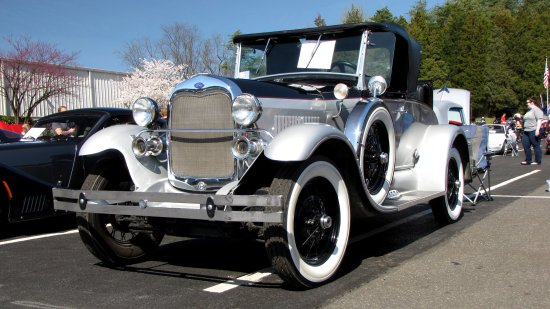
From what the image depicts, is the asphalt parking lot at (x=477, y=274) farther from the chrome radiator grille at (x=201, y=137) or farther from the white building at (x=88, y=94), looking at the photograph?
the white building at (x=88, y=94)

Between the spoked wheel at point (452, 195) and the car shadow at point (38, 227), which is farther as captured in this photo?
the car shadow at point (38, 227)

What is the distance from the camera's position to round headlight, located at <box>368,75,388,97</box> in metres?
5.32

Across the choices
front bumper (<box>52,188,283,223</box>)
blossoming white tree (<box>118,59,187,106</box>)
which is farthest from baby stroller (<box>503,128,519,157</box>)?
blossoming white tree (<box>118,59,187,106</box>)

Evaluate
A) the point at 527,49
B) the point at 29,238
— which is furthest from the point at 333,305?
the point at 527,49

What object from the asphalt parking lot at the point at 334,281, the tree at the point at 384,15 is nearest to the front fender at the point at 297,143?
the asphalt parking lot at the point at 334,281

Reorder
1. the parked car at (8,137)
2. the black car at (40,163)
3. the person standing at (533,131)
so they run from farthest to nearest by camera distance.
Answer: the person standing at (533,131) → the parked car at (8,137) → the black car at (40,163)

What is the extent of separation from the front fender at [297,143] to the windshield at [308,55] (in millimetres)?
1835

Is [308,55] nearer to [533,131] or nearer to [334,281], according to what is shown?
[334,281]

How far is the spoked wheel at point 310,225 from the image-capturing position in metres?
3.82

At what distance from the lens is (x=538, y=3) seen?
80.4m

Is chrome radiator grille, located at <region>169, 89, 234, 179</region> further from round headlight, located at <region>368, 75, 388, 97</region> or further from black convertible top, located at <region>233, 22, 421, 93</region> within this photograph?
black convertible top, located at <region>233, 22, 421, 93</region>

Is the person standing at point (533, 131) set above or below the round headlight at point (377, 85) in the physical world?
below

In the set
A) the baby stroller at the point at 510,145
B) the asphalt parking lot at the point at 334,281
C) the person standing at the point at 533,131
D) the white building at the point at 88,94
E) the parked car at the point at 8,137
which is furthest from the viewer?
the white building at the point at 88,94

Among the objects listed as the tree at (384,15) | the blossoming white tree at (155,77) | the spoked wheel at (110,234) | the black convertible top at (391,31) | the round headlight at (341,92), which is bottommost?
the spoked wheel at (110,234)
